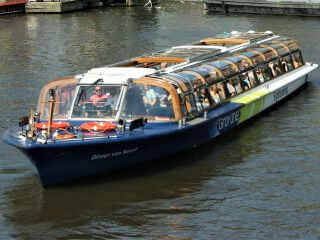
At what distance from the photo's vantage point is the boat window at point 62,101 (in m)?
23.4

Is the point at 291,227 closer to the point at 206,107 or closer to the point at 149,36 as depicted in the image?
the point at 206,107

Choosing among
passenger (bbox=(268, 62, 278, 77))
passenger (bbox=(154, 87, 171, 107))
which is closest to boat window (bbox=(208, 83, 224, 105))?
passenger (bbox=(154, 87, 171, 107))

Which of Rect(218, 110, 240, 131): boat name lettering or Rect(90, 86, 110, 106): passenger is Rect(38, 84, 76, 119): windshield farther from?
Rect(218, 110, 240, 131): boat name lettering

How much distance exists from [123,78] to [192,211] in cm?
542

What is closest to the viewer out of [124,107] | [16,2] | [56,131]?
[56,131]

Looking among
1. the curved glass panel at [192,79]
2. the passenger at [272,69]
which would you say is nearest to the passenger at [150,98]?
the curved glass panel at [192,79]

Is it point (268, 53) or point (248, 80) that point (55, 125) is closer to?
point (248, 80)

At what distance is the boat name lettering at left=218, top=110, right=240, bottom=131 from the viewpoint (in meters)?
25.6

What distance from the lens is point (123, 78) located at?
23609mm

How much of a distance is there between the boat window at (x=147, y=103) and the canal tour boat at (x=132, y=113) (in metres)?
0.03

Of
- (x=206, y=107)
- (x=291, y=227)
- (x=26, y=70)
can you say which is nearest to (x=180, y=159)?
(x=206, y=107)

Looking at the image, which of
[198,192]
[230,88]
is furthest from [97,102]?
[230,88]

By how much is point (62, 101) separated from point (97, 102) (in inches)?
47.1

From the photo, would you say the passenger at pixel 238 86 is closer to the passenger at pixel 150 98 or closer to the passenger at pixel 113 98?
the passenger at pixel 150 98
